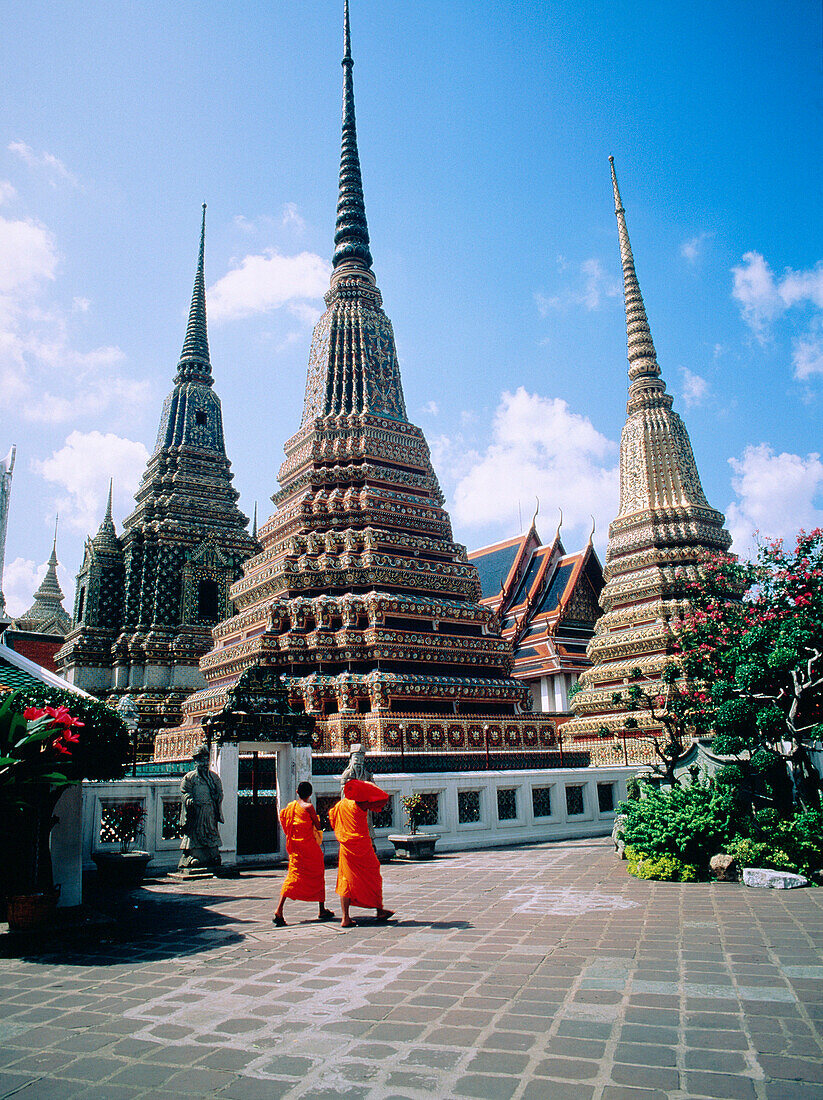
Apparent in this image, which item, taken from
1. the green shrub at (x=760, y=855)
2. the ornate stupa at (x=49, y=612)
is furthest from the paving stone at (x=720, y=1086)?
the ornate stupa at (x=49, y=612)

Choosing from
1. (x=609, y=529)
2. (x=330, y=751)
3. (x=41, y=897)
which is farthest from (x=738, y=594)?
(x=41, y=897)

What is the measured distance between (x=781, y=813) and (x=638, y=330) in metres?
19.0

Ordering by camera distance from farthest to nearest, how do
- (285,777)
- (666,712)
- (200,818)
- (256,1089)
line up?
(666,712)
(285,777)
(200,818)
(256,1089)

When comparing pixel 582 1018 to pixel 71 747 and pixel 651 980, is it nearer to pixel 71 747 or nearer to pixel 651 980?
pixel 651 980

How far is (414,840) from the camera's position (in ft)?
36.8

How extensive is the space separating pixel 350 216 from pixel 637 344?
10072 millimetres

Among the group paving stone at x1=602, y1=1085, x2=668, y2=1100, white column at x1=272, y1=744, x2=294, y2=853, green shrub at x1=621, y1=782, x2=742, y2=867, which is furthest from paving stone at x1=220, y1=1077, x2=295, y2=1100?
white column at x1=272, y1=744, x2=294, y2=853

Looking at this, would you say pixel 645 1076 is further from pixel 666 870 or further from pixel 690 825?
pixel 690 825

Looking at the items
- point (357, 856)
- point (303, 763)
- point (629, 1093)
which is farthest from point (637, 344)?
point (629, 1093)

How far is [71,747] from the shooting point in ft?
22.3

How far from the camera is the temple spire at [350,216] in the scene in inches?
950

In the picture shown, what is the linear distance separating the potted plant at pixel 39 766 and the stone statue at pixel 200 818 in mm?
2777

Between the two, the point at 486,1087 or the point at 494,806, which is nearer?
the point at 486,1087

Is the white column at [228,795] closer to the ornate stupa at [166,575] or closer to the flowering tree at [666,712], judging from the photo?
the flowering tree at [666,712]
